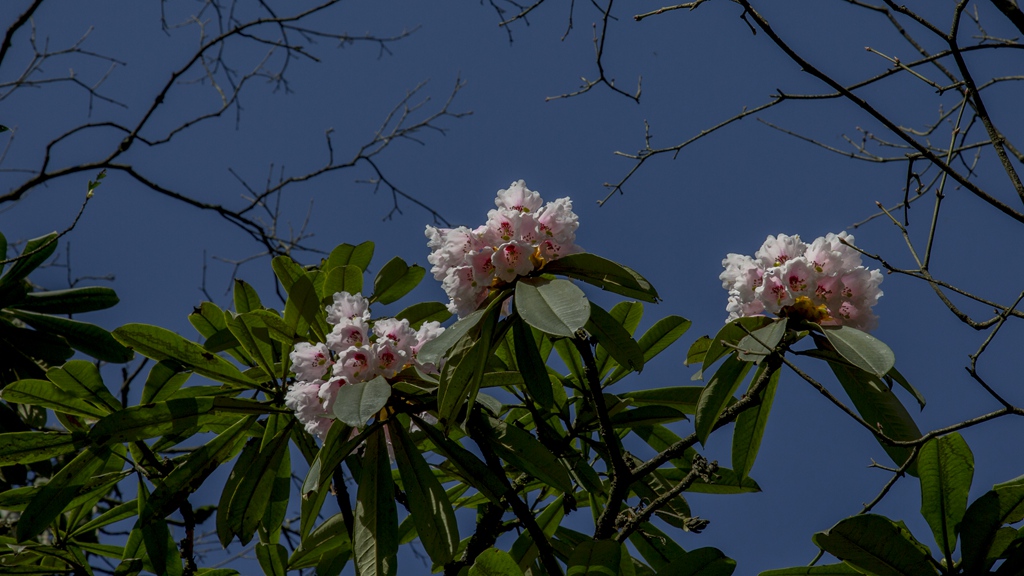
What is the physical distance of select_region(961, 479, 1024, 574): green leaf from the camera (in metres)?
1.41

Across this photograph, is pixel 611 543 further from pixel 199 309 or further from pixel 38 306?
pixel 38 306

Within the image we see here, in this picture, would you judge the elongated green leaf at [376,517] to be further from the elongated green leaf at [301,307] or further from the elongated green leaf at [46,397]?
the elongated green leaf at [46,397]

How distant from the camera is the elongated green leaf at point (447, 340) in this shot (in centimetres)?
149

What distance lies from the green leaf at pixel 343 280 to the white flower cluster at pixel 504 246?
34 centimetres

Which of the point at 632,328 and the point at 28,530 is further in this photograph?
the point at 632,328

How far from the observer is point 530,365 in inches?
66.0

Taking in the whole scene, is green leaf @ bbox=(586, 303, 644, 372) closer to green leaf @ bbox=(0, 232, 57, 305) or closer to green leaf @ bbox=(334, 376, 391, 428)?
green leaf @ bbox=(334, 376, 391, 428)

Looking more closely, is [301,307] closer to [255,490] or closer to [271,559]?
[255,490]

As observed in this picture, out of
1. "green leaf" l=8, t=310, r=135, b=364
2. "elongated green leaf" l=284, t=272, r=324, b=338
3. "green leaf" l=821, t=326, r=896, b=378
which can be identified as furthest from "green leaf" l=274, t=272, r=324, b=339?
"green leaf" l=821, t=326, r=896, b=378

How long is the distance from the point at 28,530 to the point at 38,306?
1.06m

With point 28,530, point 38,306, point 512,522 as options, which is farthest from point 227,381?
point 38,306

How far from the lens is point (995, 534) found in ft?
4.64

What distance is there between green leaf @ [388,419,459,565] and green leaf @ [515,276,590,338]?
0.41 metres

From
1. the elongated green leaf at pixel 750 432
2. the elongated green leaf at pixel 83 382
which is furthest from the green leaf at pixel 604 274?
the elongated green leaf at pixel 83 382
